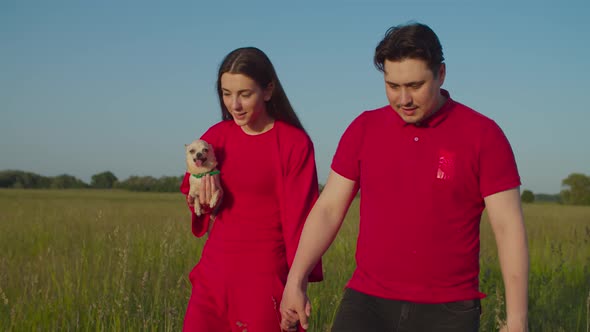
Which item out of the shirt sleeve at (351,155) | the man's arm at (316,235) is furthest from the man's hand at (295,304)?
the shirt sleeve at (351,155)

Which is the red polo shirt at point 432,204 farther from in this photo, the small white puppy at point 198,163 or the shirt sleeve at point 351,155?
the small white puppy at point 198,163

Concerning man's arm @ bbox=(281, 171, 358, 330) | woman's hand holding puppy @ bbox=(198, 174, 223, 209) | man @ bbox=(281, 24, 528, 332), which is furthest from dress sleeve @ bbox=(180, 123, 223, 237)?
man @ bbox=(281, 24, 528, 332)

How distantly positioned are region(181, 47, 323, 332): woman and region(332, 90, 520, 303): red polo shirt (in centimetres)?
78

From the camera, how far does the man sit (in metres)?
2.36

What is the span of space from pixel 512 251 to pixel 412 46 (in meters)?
0.87

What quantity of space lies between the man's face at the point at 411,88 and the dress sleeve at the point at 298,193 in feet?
3.12

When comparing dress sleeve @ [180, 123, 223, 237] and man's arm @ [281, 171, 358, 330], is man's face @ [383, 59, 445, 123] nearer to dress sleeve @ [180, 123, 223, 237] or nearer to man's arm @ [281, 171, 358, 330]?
man's arm @ [281, 171, 358, 330]

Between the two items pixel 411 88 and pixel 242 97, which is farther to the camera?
pixel 242 97

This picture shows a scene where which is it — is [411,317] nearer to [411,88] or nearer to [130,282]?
[411,88]

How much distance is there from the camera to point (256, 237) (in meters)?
3.20

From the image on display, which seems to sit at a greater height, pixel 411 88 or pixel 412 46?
pixel 412 46

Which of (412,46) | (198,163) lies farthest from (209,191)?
(412,46)

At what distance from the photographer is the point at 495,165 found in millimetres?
2359

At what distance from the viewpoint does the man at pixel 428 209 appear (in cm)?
236
